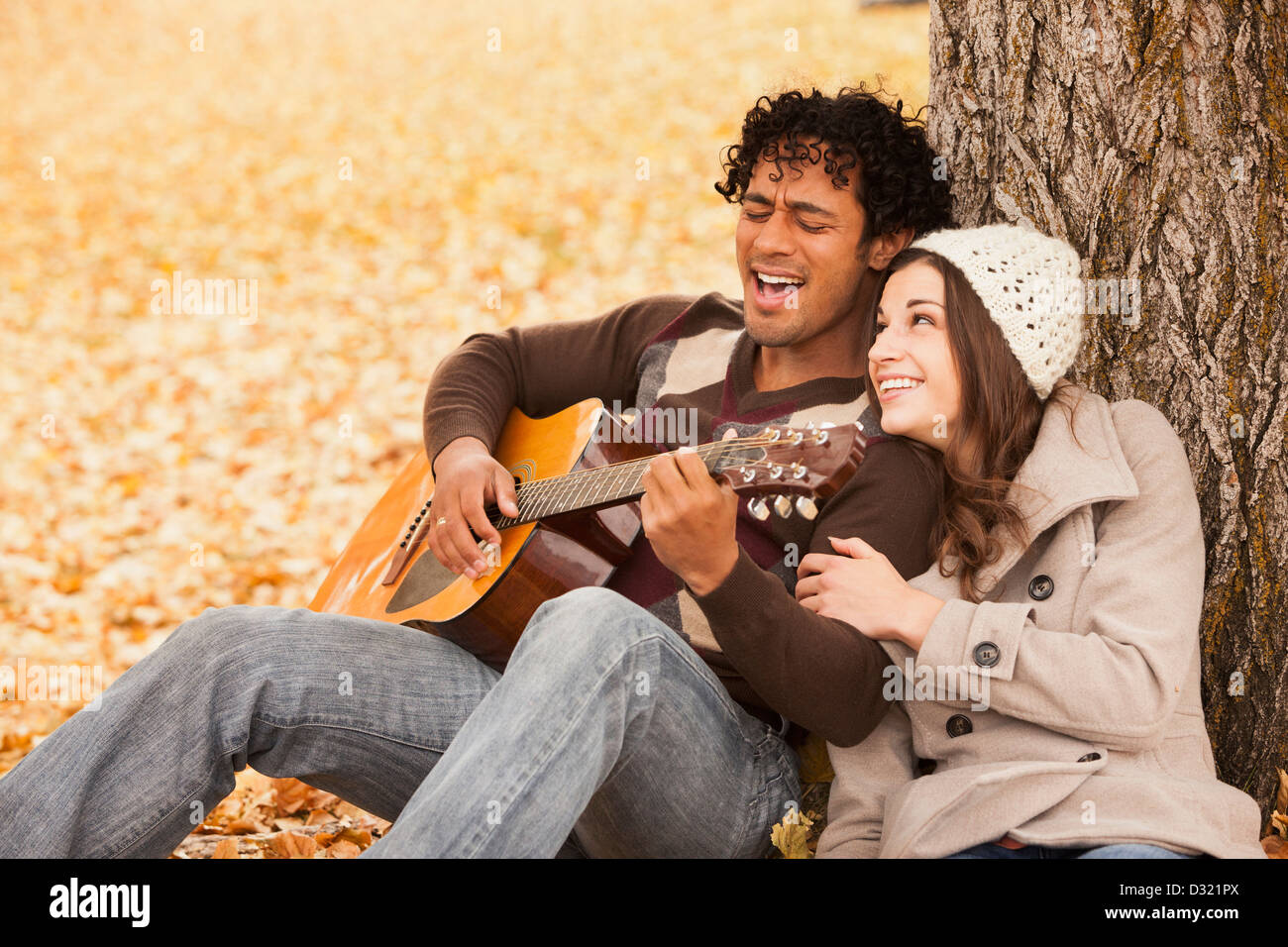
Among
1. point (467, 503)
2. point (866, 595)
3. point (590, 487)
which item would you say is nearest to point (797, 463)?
point (866, 595)

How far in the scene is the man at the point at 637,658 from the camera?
190 cm

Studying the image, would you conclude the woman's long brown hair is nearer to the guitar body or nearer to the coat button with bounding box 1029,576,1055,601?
the coat button with bounding box 1029,576,1055,601

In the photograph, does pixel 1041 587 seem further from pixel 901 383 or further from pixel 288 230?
pixel 288 230

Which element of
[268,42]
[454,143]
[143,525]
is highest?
[268,42]

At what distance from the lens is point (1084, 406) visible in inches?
88.4

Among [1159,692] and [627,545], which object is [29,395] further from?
[1159,692]

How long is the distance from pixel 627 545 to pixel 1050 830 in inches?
39.4

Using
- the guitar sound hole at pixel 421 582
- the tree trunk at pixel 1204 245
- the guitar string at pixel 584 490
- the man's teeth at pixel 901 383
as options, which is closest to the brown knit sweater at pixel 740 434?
the man's teeth at pixel 901 383

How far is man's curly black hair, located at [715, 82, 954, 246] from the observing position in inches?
101

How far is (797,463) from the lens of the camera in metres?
1.98

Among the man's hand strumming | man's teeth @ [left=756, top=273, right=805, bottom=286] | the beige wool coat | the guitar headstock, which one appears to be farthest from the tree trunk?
the man's hand strumming

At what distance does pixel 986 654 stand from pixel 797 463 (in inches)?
17.2

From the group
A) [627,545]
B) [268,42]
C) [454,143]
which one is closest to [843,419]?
[627,545]
